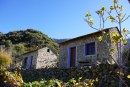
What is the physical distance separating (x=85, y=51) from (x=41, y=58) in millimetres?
9660

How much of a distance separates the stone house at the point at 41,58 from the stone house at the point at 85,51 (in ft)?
20.0

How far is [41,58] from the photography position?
26.1m

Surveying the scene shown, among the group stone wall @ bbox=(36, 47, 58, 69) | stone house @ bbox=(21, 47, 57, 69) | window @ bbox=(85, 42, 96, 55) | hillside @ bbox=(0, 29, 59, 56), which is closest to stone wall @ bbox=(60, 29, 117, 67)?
window @ bbox=(85, 42, 96, 55)

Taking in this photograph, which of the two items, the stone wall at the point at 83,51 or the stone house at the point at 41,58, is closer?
the stone wall at the point at 83,51

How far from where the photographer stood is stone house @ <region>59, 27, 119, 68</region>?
15939 millimetres

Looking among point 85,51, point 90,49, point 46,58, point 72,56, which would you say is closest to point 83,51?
point 85,51

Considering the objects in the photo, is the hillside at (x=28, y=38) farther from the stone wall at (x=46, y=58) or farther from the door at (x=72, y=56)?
the door at (x=72, y=56)

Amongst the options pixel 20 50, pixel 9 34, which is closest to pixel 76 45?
pixel 20 50

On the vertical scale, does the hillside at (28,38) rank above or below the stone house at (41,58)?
above

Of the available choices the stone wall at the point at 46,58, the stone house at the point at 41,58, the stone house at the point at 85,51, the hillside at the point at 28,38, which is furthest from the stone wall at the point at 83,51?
the hillside at the point at 28,38

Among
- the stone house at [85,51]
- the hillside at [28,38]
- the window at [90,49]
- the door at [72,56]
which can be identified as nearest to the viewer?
the stone house at [85,51]

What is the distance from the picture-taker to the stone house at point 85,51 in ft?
52.3

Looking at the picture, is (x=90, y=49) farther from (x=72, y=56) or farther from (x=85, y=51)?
(x=72, y=56)

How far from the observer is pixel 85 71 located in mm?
11086
